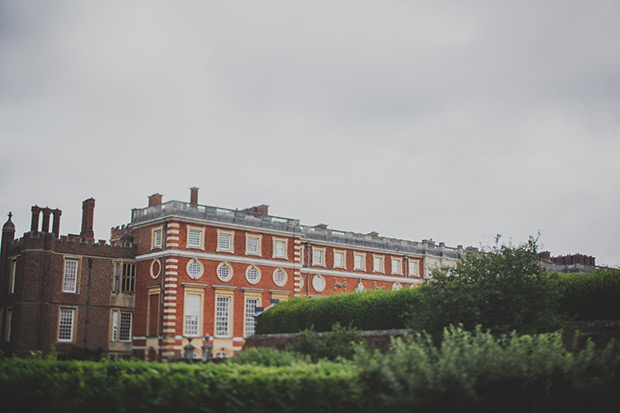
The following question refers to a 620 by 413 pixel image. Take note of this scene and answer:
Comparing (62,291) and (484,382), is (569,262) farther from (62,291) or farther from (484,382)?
(484,382)

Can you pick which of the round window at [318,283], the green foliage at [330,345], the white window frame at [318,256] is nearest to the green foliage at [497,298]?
the green foliage at [330,345]

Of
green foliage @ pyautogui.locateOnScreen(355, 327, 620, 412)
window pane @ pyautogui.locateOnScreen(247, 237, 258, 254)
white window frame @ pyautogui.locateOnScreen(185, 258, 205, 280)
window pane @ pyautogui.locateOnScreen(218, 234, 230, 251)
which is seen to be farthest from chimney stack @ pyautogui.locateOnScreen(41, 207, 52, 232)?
green foliage @ pyautogui.locateOnScreen(355, 327, 620, 412)

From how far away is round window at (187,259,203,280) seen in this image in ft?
156

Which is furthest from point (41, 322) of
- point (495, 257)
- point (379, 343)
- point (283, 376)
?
point (283, 376)

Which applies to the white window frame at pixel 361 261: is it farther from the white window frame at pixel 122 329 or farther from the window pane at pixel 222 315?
the white window frame at pixel 122 329

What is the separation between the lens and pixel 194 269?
157 feet

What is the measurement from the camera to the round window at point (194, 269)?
47531 mm

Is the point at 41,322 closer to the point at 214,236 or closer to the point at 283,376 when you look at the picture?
the point at 214,236

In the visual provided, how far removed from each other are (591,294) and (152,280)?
102 ft

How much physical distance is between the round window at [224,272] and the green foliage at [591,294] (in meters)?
27.4

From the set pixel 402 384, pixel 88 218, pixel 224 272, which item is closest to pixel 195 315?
pixel 224 272

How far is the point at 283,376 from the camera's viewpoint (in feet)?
47.0

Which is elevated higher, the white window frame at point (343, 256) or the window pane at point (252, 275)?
the white window frame at point (343, 256)

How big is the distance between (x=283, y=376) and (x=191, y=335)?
112ft
